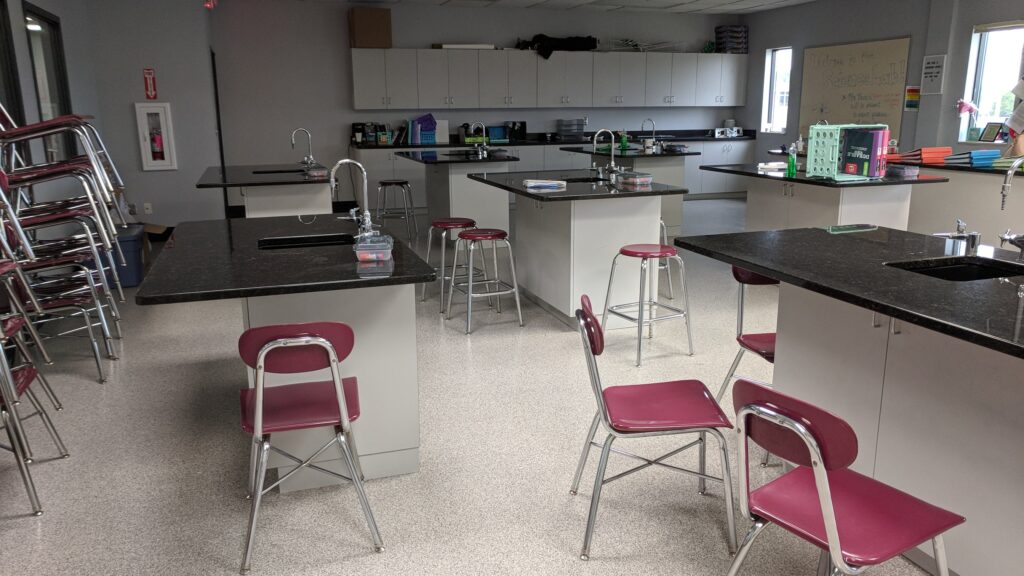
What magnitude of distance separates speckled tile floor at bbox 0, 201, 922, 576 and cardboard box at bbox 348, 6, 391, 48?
19.3ft

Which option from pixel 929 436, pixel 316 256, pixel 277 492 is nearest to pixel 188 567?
pixel 277 492

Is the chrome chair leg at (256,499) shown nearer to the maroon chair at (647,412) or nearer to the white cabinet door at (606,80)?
the maroon chair at (647,412)

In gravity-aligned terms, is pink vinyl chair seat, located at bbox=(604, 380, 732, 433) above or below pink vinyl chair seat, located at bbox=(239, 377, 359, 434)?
above

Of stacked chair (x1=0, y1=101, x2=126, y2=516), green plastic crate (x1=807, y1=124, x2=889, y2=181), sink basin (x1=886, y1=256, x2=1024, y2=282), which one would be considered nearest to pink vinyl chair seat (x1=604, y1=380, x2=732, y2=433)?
sink basin (x1=886, y1=256, x2=1024, y2=282)

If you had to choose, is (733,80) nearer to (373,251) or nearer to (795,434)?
(373,251)

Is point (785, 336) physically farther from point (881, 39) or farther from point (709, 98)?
point (709, 98)

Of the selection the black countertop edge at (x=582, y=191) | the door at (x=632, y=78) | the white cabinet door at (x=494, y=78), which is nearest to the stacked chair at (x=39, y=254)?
the black countertop edge at (x=582, y=191)

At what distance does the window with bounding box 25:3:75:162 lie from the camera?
5.51 m

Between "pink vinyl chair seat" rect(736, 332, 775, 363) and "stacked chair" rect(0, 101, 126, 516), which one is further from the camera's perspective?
"pink vinyl chair seat" rect(736, 332, 775, 363)

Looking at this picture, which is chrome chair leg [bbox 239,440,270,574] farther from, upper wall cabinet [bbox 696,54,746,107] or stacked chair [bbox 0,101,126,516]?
upper wall cabinet [bbox 696,54,746,107]

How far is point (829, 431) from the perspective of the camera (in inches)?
55.6

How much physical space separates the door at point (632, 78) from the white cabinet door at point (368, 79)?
332cm

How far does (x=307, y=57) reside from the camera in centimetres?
916

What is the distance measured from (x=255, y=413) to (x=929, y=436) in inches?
74.3
